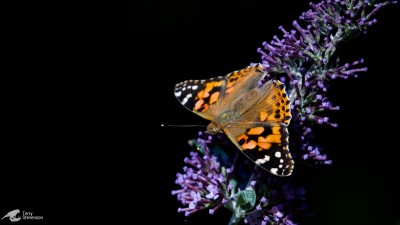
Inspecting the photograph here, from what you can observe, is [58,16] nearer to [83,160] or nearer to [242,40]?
[83,160]

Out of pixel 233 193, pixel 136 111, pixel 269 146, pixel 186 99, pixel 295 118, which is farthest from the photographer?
pixel 136 111

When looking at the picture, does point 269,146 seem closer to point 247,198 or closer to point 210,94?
point 247,198

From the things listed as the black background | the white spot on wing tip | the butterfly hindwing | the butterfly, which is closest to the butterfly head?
the butterfly

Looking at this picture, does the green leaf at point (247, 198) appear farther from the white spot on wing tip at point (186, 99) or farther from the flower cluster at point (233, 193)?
the white spot on wing tip at point (186, 99)

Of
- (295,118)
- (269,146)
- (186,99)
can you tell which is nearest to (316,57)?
(295,118)

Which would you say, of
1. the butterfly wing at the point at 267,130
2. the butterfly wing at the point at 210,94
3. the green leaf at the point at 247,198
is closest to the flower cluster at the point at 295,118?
the green leaf at the point at 247,198

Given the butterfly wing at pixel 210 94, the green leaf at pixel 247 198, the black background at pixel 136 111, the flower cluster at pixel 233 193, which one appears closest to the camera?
the green leaf at pixel 247 198
